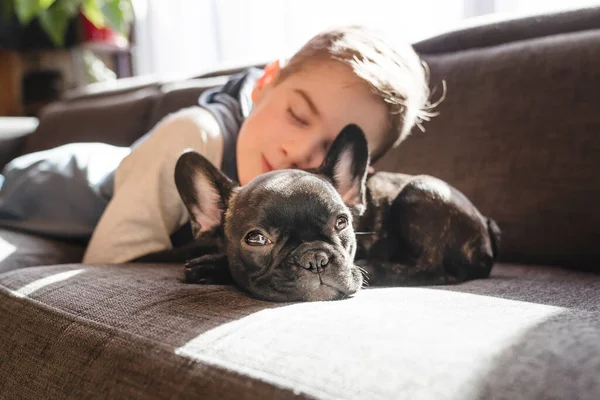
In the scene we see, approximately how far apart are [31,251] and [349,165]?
2.83 feet

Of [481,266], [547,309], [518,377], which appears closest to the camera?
[518,377]

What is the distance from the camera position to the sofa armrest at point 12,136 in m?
2.80

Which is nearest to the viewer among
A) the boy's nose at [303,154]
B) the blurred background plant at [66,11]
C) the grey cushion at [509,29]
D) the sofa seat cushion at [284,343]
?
the sofa seat cushion at [284,343]

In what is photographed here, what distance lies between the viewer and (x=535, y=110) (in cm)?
153

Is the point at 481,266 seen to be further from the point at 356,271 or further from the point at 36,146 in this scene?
the point at 36,146

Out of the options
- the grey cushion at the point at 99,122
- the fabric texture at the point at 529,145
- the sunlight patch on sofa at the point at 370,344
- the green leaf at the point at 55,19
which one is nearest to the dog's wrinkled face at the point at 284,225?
the sunlight patch on sofa at the point at 370,344

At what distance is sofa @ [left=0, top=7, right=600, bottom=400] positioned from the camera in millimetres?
600

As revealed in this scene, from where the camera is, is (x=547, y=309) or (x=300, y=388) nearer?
(x=300, y=388)

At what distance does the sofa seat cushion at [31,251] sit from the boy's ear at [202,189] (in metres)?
0.52

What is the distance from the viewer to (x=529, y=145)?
1.52 m

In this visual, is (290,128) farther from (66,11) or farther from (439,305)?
(66,11)

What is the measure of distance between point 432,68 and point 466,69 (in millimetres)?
124

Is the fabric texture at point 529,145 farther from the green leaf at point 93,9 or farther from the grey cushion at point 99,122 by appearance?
the green leaf at point 93,9

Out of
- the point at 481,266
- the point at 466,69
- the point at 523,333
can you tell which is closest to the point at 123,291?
the point at 523,333
